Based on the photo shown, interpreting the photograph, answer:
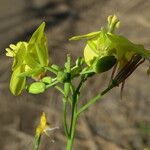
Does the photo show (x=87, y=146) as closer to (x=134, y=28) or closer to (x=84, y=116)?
(x=84, y=116)

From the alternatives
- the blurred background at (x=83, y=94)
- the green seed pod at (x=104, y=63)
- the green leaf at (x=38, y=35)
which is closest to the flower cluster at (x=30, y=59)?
the green leaf at (x=38, y=35)

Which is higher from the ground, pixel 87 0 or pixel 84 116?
pixel 87 0

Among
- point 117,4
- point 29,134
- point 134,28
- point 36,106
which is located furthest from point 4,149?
point 117,4

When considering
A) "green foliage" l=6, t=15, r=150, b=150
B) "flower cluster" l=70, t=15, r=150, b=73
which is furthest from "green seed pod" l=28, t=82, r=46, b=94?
"flower cluster" l=70, t=15, r=150, b=73

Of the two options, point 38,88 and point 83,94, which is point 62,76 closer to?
point 38,88

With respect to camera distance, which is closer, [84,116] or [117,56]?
[117,56]

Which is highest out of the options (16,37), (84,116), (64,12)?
(64,12)

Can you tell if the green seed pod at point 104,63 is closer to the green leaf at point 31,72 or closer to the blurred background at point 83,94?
the green leaf at point 31,72

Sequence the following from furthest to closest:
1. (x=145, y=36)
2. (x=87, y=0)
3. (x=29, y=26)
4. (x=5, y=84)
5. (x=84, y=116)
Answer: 1. (x=87, y=0)
2. (x=29, y=26)
3. (x=145, y=36)
4. (x=5, y=84)
5. (x=84, y=116)
